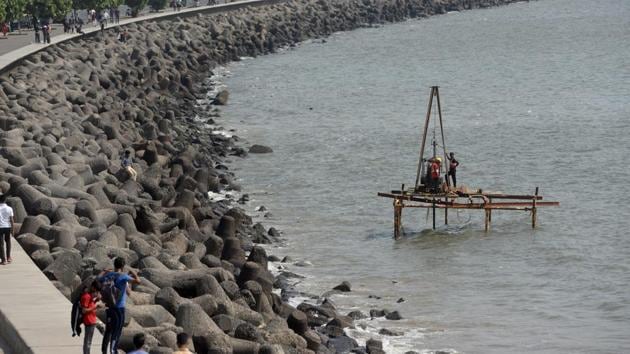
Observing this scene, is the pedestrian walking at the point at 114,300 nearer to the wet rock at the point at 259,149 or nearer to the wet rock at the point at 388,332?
the wet rock at the point at 388,332

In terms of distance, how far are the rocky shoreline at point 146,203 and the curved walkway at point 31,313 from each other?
1.24 ft

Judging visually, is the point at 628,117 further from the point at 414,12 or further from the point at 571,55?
the point at 414,12

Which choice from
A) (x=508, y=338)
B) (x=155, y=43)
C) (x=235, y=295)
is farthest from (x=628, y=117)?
(x=235, y=295)

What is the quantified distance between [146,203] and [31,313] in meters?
10.8

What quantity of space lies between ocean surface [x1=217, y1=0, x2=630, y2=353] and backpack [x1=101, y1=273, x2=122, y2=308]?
825 cm

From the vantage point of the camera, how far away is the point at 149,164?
3706cm

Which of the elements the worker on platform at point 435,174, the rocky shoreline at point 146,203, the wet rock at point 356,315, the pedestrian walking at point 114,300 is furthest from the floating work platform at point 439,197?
the pedestrian walking at point 114,300

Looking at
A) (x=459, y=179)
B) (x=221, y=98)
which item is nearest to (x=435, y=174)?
(x=459, y=179)

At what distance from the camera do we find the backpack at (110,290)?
55.4 feet

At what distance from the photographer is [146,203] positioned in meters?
29.3

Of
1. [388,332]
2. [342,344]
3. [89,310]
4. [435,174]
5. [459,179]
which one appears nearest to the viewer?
[89,310]

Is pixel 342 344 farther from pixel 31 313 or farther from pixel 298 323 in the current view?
pixel 31 313

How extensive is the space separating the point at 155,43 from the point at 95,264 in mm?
48465

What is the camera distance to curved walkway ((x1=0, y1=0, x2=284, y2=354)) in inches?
679
